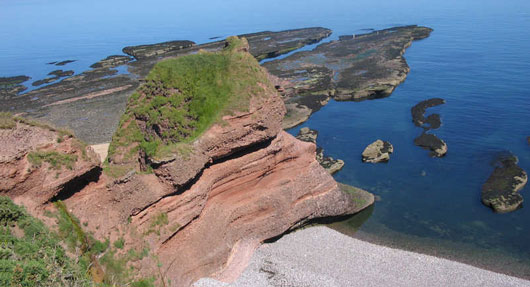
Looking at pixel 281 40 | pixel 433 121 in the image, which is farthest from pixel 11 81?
pixel 433 121

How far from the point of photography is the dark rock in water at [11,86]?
6975 cm

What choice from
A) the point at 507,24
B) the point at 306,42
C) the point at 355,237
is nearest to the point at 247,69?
the point at 355,237

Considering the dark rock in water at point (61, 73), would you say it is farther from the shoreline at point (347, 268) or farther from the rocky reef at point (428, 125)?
the shoreline at point (347, 268)

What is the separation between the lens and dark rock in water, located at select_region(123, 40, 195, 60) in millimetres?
93137

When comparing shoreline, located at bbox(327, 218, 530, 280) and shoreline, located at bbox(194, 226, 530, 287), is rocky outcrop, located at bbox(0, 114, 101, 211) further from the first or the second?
shoreline, located at bbox(327, 218, 530, 280)

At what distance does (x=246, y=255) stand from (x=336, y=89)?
4212 cm

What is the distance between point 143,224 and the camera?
17859 mm

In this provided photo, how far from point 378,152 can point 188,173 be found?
2447cm

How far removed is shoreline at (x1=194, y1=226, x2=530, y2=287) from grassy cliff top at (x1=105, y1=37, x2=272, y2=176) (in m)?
8.24

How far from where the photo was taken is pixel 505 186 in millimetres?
29828

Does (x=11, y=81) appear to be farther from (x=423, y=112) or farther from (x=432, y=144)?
(x=432, y=144)

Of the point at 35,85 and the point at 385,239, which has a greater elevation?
the point at 35,85

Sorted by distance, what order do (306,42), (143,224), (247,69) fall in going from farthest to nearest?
(306,42) < (247,69) < (143,224)

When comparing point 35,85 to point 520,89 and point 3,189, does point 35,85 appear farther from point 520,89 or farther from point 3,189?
point 520,89
